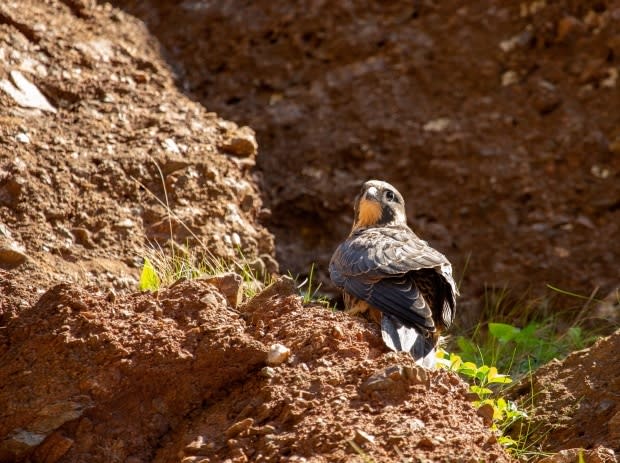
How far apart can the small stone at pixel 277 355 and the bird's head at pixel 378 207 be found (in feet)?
7.50

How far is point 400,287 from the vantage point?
4.92 meters

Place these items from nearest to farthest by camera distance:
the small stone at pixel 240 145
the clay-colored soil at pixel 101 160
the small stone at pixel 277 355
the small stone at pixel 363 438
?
the small stone at pixel 363 438 → the small stone at pixel 277 355 → the clay-colored soil at pixel 101 160 → the small stone at pixel 240 145

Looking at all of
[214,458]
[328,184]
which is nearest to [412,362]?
[214,458]

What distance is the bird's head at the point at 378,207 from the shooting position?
6402 millimetres

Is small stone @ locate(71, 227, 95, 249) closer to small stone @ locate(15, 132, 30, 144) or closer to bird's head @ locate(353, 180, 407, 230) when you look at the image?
small stone @ locate(15, 132, 30, 144)

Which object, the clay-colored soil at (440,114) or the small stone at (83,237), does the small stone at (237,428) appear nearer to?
the small stone at (83,237)

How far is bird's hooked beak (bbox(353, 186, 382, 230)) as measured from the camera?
252 inches

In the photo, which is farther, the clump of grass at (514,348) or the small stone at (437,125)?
the small stone at (437,125)

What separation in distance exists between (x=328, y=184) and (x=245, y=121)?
2.88ft

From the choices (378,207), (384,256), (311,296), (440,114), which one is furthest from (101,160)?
(440,114)

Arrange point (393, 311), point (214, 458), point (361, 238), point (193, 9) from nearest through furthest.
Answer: point (214, 458) → point (393, 311) → point (361, 238) → point (193, 9)

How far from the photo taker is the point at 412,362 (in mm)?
4145

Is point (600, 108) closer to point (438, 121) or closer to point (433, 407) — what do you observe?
point (438, 121)

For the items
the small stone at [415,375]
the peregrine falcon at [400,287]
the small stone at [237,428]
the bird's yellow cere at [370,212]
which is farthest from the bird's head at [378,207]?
the small stone at [237,428]
